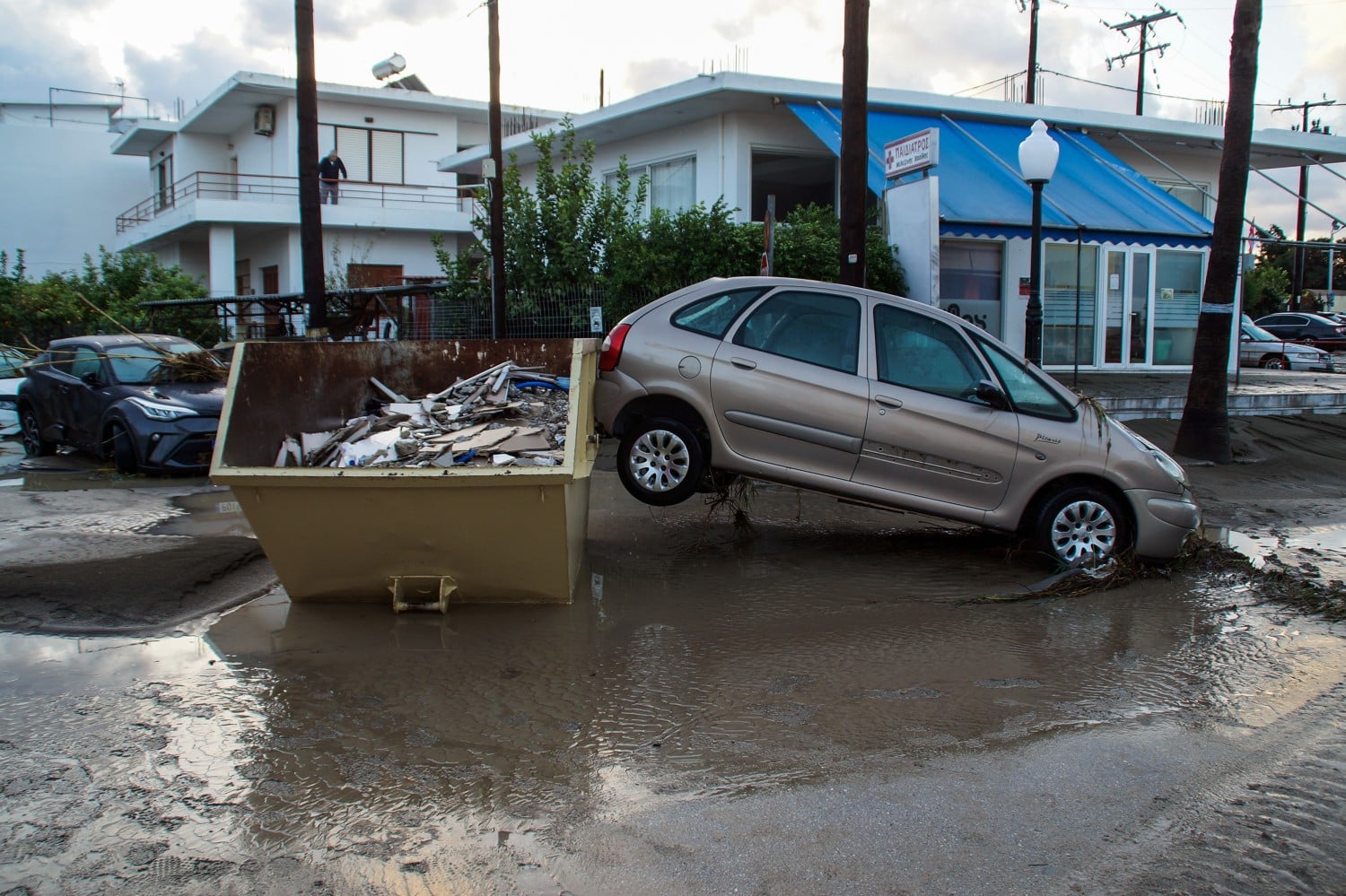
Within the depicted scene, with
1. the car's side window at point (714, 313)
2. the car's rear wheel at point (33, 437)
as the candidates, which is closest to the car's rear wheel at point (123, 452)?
the car's rear wheel at point (33, 437)

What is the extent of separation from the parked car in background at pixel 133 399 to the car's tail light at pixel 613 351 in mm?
5746

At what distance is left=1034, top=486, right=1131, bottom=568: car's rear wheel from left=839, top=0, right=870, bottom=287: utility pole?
Result: 166 inches

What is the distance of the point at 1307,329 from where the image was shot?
33438 mm

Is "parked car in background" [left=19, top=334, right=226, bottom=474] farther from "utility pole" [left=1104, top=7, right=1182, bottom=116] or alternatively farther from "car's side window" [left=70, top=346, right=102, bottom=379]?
"utility pole" [left=1104, top=7, right=1182, bottom=116]

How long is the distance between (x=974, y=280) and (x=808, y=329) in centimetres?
1113

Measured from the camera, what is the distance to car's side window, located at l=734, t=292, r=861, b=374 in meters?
7.27

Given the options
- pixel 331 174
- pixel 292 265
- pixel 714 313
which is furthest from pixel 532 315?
pixel 292 265

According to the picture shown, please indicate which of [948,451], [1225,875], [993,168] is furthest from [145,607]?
[993,168]

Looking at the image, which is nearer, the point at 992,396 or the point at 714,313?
the point at 992,396

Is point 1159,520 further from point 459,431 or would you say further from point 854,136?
point 854,136

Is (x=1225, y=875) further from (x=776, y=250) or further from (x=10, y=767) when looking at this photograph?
(x=776, y=250)

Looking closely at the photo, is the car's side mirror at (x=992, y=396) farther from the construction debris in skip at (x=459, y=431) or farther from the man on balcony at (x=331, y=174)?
the man on balcony at (x=331, y=174)

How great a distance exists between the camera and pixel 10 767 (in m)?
3.99

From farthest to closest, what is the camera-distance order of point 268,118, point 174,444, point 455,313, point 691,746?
point 268,118
point 455,313
point 174,444
point 691,746
